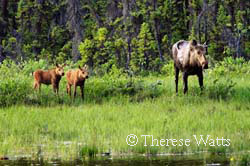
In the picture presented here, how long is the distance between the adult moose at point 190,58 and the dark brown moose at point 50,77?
3212mm

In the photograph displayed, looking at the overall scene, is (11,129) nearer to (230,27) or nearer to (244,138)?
(244,138)

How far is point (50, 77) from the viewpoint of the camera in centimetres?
1873

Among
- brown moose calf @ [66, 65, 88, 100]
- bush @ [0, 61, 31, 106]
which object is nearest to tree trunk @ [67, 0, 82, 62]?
bush @ [0, 61, 31, 106]

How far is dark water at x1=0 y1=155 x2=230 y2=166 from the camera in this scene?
9.71 meters

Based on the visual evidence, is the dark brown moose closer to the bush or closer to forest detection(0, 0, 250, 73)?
the bush

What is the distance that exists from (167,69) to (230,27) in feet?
22.7

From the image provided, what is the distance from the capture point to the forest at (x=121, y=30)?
99.0 feet

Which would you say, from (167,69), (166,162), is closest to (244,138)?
(166,162)

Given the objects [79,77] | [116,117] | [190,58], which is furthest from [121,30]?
[116,117]

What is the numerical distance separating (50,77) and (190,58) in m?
3.73

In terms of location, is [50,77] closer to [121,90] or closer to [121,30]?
[121,90]

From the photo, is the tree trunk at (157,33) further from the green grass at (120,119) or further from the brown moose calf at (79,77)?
the brown moose calf at (79,77)

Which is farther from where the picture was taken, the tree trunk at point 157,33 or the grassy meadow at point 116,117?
the tree trunk at point 157,33

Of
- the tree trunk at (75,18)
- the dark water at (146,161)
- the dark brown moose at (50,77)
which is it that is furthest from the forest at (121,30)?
the dark water at (146,161)
